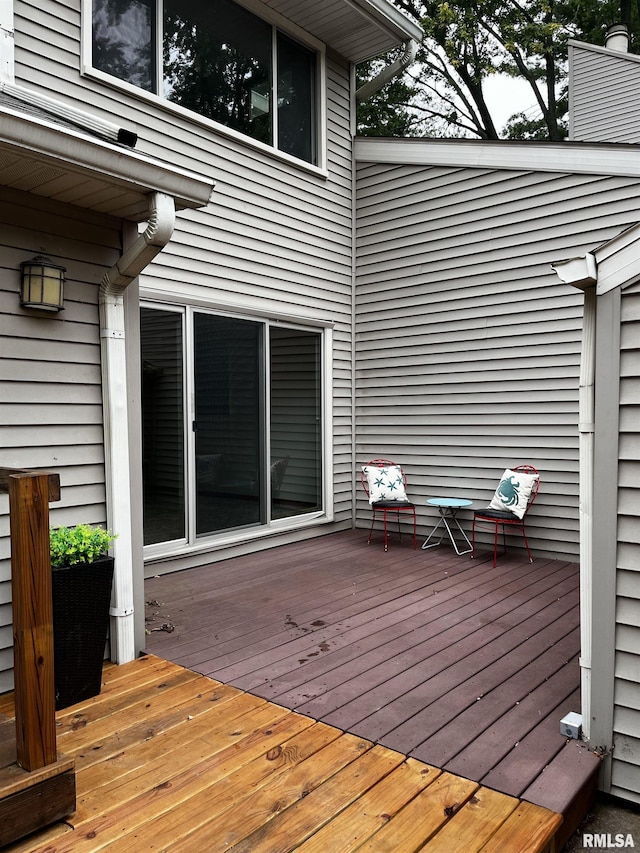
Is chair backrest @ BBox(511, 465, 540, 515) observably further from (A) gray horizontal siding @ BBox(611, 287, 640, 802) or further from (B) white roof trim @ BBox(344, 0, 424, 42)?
(B) white roof trim @ BBox(344, 0, 424, 42)

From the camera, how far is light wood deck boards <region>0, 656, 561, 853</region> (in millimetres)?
1690

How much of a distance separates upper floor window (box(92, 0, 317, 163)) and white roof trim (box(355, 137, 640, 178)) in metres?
0.72

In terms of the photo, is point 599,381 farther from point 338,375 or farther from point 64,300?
point 338,375

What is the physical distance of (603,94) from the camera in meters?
7.52

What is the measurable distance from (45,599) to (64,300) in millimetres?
1440

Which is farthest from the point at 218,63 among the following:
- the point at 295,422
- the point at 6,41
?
the point at 295,422

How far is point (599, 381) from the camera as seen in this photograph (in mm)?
2141

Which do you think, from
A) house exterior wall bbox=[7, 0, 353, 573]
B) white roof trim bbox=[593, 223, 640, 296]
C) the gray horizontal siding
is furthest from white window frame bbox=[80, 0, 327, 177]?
the gray horizontal siding

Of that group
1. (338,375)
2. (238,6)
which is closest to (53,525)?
(338,375)

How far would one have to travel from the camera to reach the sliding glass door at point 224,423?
170 inches

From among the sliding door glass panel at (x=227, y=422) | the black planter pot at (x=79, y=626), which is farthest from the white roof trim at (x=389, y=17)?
the black planter pot at (x=79, y=626)

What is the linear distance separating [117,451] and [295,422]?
106 inches

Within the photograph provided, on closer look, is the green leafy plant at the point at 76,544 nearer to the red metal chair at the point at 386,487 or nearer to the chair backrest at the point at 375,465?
the red metal chair at the point at 386,487

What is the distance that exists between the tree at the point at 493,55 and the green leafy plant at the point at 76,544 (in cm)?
1134
